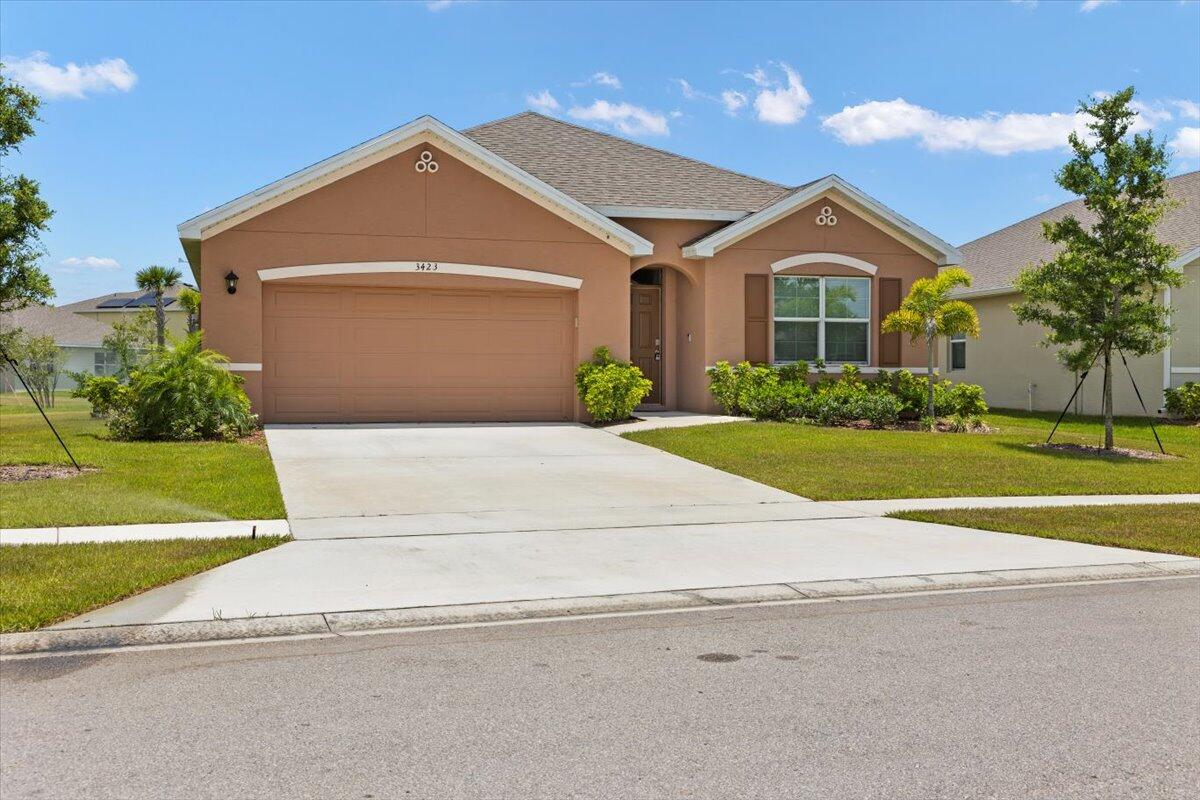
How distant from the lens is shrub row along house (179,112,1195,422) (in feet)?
61.4

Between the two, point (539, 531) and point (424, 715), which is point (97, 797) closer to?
point (424, 715)

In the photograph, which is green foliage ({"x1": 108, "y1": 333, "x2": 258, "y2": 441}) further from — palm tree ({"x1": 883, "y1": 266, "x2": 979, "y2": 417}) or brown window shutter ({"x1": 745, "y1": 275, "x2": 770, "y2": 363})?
palm tree ({"x1": 883, "y1": 266, "x2": 979, "y2": 417})

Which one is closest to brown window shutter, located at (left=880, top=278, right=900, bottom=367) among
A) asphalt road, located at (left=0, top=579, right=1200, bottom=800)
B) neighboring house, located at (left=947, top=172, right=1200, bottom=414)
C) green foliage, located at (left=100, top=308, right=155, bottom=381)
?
neighboring house, located at (left=947, top=172, right=1200, bottom=414)

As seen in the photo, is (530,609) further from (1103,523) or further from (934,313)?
(934,313)

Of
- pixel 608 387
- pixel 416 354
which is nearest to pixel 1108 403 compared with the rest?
pixel 608 387

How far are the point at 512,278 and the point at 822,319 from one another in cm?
668

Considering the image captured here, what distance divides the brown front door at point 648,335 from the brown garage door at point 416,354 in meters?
2.55

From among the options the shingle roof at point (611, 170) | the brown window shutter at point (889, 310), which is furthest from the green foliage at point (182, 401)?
the brown window shutter at point (889, 310)

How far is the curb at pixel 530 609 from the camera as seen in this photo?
19.6 ft

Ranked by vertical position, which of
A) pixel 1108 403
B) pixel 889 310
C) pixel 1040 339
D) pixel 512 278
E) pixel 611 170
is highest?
pixel 611 170

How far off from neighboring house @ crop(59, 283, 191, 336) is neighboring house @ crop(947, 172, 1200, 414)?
91.4 ft

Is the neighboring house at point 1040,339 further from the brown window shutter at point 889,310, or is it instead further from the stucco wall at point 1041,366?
the brown window shutter at point 889,310

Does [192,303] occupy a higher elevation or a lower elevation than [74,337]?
higher

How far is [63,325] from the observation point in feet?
159
